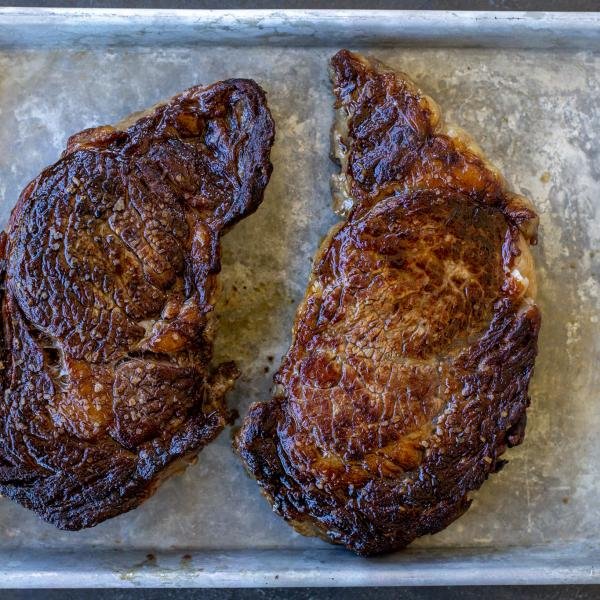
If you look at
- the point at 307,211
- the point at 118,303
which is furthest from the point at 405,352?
the point at 118,303

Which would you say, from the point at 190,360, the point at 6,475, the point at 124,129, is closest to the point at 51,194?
the point at 124,129

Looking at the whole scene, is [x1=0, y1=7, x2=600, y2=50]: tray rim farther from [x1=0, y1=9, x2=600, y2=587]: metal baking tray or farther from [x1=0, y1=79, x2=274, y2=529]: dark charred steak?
[x1=0, y1=79, x2=274, y2=529]: dark charred steak

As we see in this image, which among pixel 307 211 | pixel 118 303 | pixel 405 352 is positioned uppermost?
pixel 307 211

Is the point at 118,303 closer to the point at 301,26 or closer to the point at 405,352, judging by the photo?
the point at 405,352

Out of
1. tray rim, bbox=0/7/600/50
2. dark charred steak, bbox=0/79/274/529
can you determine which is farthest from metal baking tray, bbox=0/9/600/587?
dark charred steak, bbox=0/79/274/529

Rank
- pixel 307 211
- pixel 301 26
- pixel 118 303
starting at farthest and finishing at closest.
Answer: pixel 307 211 < pixel 301 26 < pixel 118 303

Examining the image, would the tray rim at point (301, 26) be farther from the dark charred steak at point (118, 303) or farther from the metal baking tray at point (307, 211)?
the dark charred steak at point (118, 303)

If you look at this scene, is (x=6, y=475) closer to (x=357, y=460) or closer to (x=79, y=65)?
(x=357, y=460)
